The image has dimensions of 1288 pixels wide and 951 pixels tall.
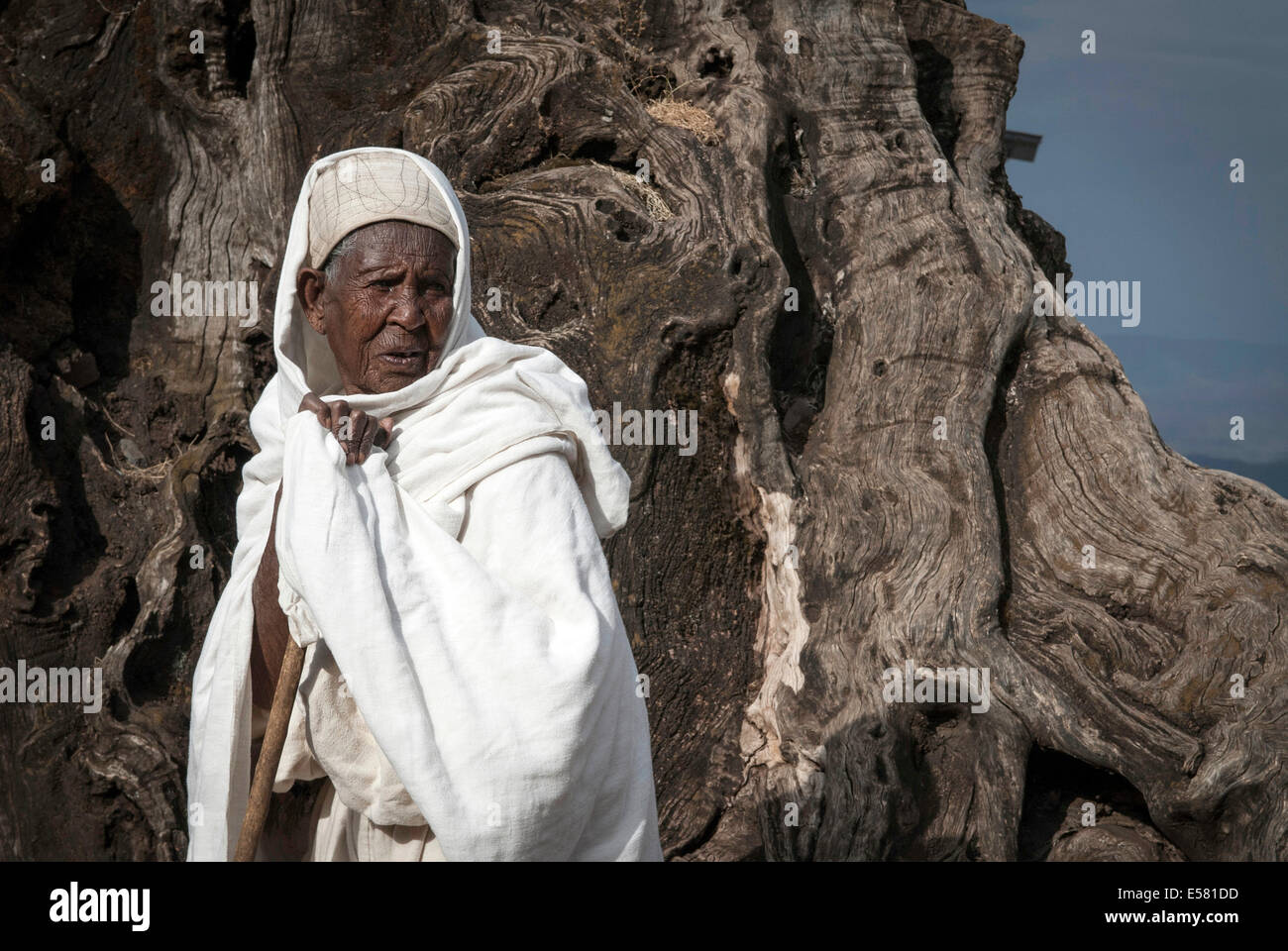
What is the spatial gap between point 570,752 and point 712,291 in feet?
11.5

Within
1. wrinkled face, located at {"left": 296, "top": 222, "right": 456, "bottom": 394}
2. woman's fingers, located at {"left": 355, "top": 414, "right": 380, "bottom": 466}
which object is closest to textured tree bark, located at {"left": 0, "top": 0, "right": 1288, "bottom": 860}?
wrinkled face, located at {"left": 296, "top": 222, "right": 456, "bottom": 394}

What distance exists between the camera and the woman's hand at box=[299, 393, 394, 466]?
2.61 meters

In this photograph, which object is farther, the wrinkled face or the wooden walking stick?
the wrinkled face

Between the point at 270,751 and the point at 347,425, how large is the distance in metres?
0.65

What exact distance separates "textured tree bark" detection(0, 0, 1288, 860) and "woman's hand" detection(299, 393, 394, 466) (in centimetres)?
300

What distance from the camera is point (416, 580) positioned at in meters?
2.52

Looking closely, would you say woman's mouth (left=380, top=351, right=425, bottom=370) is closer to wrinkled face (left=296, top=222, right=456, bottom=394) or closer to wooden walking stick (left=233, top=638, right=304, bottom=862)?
wrinkled face (left=296, top=222, right=456, bottom=394)

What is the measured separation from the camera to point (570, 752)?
2.49 metres

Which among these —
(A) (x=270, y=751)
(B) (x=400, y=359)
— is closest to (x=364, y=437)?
(B) (x=400, y=359)

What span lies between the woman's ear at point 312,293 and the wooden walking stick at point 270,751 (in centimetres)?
73

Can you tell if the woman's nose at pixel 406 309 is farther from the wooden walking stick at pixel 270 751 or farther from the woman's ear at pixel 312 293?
the wooden walking stick at pixel 270 751

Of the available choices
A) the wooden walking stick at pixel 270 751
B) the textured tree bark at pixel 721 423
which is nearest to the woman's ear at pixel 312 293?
the wooden walking stick at pixel 270 751

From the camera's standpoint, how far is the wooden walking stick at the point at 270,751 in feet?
8.45

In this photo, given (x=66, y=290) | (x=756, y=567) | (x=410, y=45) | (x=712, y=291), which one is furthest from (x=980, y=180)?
(x=66, y=290)
